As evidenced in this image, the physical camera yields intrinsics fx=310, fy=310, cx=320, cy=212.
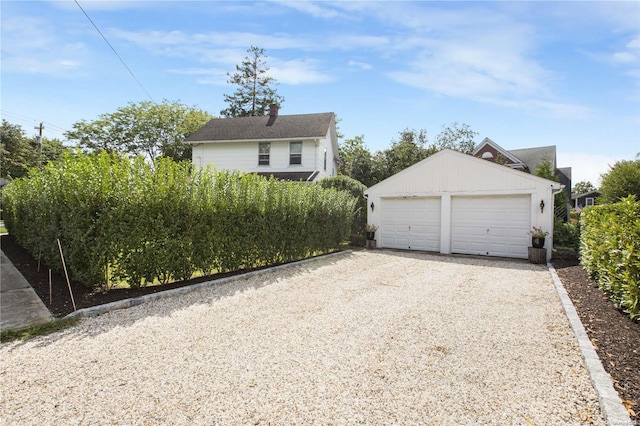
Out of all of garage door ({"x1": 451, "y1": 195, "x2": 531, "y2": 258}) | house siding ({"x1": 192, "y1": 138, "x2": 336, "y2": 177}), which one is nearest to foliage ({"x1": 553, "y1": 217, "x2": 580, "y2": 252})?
garage door ({"x1": 451, "y1": 195, "x2": 531, "y2": 258})

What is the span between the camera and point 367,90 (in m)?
14.2

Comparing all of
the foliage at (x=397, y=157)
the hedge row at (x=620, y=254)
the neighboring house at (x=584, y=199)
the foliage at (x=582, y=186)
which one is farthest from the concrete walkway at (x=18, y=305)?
the foliage at (x=582, y=186)

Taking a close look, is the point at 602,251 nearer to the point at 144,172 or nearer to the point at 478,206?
the point at 478,206

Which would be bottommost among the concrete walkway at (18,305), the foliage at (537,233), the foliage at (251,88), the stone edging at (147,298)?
the concrete walkway at (18,305)

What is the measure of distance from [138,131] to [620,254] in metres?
36.2

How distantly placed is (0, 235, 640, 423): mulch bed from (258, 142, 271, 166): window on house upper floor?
38.6 ft

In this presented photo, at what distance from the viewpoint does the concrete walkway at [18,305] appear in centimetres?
453

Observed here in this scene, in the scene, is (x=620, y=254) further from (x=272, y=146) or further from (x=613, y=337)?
(x=272, y=146)

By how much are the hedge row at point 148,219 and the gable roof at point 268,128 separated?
10.2m

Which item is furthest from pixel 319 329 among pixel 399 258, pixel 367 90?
pixel 367 90

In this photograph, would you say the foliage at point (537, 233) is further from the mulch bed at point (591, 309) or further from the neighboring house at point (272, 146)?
the neighboring house at point (272, 146)

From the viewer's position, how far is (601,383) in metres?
2.79

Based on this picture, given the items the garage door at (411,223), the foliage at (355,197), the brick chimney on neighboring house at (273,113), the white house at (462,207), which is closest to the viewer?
the white house at (462,207)

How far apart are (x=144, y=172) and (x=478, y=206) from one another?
35.5 ft
